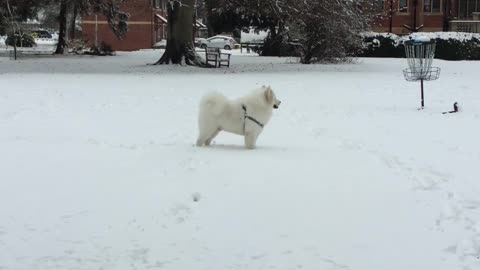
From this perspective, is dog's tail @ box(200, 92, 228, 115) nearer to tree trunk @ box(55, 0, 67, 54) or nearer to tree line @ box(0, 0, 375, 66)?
tree line @ box(0, 0, 375, 66)

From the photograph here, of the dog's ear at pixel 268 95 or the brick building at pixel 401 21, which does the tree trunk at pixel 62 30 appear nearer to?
the brick building at pixel 401 21

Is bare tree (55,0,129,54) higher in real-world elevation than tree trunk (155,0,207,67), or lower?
higher

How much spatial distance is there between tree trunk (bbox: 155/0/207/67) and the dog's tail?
2154cm

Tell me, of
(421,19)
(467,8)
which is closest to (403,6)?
(421,19)

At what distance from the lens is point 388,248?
5.29m

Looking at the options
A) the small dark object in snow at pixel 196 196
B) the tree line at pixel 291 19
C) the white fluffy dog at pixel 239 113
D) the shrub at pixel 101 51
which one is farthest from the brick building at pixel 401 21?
the small dark object in snow at pixel 196 196

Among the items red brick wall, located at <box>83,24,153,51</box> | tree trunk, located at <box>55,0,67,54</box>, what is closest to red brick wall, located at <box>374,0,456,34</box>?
red brick wall, located at <box>83,24,153,51</box>

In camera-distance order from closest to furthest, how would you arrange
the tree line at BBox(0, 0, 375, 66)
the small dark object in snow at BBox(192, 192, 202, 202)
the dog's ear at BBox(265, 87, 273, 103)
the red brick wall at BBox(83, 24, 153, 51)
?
1. the small dark object in snow at BBox(192, 192, 202, 202)
2. the dog's ear at BBox(265, 87, 273, 103)
3. the tree line at BBox(0, 0, 375, 66)
4. the red brick wall at BBox(83, 24, 153, 51)

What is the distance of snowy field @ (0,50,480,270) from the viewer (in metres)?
5.15

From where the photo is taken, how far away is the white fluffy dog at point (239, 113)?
898cm

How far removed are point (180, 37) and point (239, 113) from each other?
71.9ft

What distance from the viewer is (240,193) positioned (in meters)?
6.75

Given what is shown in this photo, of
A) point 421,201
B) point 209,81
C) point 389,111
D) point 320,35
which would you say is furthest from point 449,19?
point 421,201

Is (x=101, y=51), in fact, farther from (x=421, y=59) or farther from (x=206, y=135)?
(x=206, y=135)
